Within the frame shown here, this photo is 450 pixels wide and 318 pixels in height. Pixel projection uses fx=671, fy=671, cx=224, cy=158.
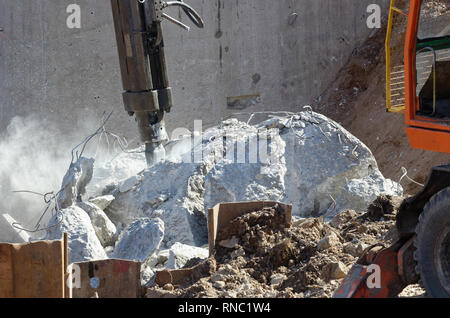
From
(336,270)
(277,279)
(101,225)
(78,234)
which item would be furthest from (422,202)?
(101,225)

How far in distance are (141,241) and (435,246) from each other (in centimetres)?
233

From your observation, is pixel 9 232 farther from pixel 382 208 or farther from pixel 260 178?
pixel 382 208

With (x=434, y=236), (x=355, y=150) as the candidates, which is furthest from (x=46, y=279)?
(x=355, y=150)

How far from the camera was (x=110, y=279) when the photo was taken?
382 centimetres

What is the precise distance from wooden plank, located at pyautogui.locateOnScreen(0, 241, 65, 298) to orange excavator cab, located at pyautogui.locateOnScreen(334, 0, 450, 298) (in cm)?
147

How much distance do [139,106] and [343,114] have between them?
13.1 feet

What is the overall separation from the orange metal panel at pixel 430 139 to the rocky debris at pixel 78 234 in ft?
8.26

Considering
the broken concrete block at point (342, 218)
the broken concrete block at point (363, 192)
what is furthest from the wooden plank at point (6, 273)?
the broken concrete block at point (363, 192)

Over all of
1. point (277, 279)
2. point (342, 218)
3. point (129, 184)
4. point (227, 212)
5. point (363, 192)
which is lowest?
point (277, 279)

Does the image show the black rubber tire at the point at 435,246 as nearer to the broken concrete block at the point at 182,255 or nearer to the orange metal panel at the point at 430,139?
the orange metal panel at the point at 430,139

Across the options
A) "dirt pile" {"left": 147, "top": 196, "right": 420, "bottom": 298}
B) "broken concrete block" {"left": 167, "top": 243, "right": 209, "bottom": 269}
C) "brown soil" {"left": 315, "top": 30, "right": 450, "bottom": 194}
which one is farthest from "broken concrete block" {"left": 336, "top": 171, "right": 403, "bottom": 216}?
"brown soil" {"left": 315, "top": 30, "right": 450, "bottom": 194}

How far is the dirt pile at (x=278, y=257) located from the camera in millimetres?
3908

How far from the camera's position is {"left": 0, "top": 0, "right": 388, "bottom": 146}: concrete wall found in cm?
908

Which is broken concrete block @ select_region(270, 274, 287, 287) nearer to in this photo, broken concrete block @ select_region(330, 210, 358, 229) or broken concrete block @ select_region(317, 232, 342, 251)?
broken concrete block @ select_region(317, 232, 342, 251)
